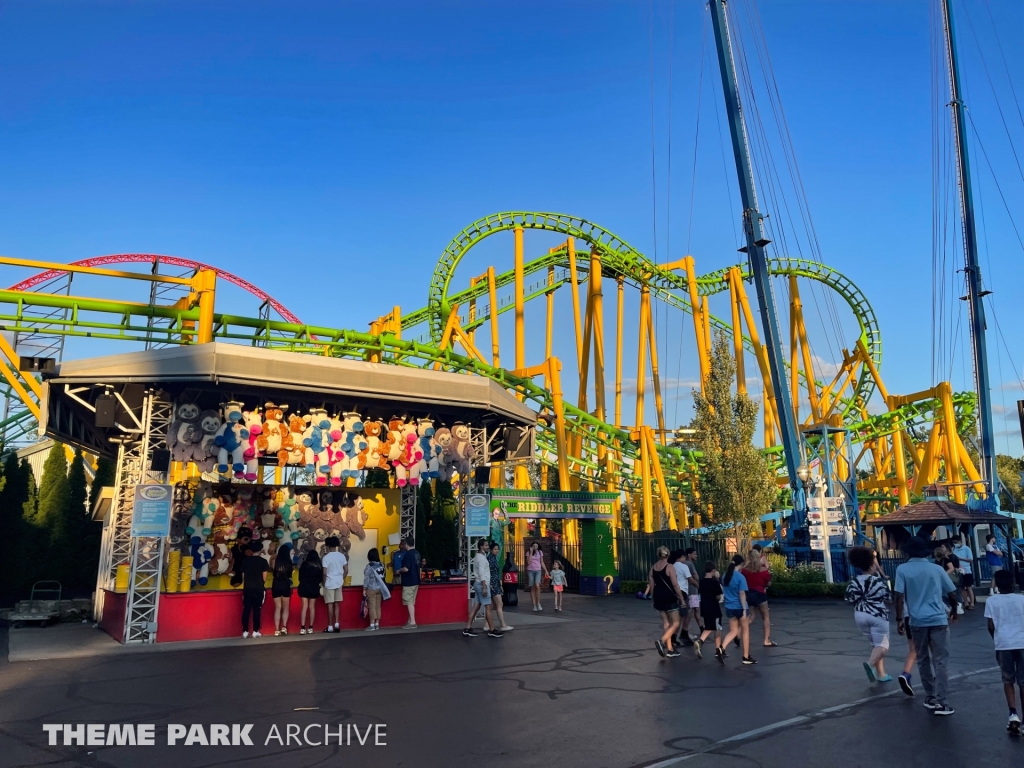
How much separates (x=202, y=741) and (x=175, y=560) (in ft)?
27.8

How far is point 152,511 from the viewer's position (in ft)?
37.6

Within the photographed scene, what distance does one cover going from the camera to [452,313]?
1165 inches

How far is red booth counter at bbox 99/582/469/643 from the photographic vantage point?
39.2ft

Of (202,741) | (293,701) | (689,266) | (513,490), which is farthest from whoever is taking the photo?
(689,266)

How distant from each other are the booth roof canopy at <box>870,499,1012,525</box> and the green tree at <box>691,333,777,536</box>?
3777 mm

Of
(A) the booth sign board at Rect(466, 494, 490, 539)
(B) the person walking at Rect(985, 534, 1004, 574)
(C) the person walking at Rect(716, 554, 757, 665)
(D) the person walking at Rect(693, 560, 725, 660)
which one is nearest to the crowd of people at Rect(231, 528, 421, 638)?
(A) the booth sign board at Rect(466, 494, 490, 539)

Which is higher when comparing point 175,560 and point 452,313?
point 452,313

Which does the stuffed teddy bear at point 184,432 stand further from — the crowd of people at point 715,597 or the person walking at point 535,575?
the person walking at point 535,575

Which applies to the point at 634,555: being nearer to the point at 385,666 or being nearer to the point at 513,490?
the point at 513,490

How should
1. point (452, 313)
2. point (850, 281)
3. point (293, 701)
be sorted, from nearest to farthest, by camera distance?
point (293, 701), point (452, 313), point (850, 281)

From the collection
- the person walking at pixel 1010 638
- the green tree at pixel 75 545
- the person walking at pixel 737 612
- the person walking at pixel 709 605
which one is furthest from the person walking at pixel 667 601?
the green tree at pixel 75 545

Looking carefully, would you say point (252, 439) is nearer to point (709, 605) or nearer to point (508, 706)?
point (508, 706)

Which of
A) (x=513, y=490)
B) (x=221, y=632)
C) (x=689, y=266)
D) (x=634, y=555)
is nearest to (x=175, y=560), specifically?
(x=221, y=632)

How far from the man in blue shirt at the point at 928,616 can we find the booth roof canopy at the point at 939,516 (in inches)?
574
